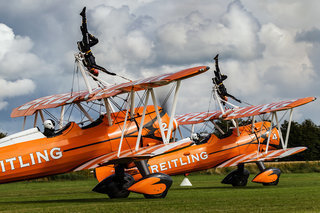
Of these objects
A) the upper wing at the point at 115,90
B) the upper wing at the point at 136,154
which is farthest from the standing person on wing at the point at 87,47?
the upper wing at the point at 136,154

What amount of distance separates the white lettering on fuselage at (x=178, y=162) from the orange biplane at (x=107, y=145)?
3.09 metres

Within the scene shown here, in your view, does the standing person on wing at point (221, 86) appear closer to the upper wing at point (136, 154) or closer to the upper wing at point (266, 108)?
the upper wing at point (266, 108)

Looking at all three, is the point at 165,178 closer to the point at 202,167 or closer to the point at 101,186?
the point at 101,186

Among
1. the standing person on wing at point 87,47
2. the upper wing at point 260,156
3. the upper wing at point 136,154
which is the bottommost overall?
the upper wing at point 260,156

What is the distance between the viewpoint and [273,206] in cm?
1134

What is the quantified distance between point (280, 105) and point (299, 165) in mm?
26083

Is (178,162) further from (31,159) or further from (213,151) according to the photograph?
(31,159)

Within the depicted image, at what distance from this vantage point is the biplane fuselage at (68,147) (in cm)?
1308

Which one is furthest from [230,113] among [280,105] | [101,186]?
[101,186]

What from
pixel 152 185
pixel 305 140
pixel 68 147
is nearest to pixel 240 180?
pixel 152 185

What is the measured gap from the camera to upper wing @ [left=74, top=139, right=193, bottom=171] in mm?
13344

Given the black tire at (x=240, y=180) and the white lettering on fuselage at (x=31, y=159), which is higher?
the white lettering on fuselage at (x=31, y=159)

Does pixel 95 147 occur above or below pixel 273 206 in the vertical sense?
above

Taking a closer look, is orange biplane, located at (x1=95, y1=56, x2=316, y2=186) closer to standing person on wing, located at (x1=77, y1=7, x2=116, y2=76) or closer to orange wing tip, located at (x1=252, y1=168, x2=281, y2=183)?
orange wing tip, located at (x1=252, y1=168, x2=281, y2=183)
